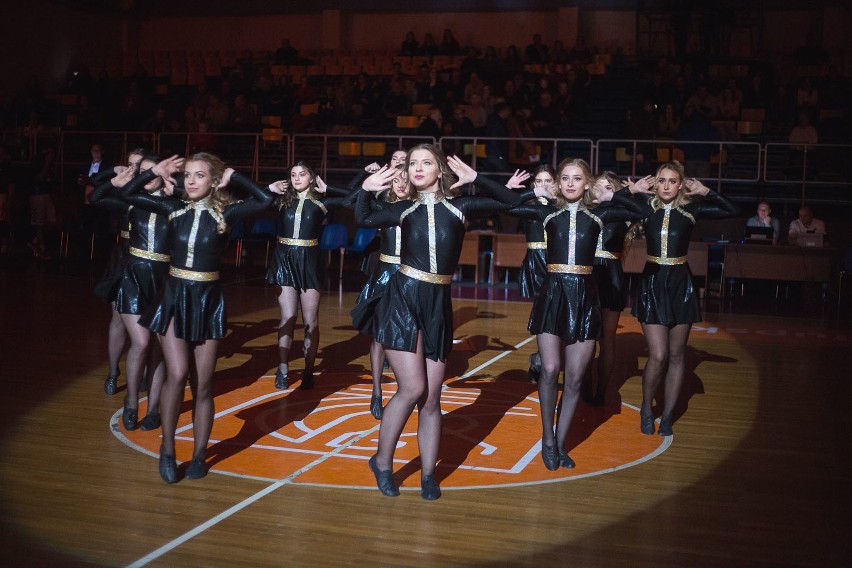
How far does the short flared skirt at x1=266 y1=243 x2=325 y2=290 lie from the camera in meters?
7.38

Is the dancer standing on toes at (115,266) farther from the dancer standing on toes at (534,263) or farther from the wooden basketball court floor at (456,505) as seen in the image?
the dancer standing on toes at (534,263)

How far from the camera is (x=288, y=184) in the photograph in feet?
23.8

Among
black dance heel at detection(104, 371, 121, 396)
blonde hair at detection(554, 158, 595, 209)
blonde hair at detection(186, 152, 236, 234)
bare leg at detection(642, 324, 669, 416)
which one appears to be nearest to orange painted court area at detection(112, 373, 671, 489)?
bare leg at detection(642, 324, 669, 416)

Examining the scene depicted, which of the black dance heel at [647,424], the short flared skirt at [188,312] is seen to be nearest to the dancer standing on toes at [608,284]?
the black dance heel at [647,424]

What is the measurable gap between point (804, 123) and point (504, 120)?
4.86 m

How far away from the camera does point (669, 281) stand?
6172 mm

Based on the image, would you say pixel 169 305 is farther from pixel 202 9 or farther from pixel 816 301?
pixel 202 9

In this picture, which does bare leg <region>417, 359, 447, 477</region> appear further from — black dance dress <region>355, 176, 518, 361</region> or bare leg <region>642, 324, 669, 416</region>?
bare leg <region>642, 324, 669, 416</region>

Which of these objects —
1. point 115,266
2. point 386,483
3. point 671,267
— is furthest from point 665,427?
point 115,266

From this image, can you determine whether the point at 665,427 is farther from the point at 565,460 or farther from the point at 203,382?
the point at 203,382

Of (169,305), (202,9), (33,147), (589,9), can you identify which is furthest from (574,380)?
(202,9)

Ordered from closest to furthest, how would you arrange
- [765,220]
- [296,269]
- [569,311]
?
[569,311] → [296,269] → [765,220]

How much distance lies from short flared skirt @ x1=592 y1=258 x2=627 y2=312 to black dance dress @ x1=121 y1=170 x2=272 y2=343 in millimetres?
2735

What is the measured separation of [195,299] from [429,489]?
1530 mm
